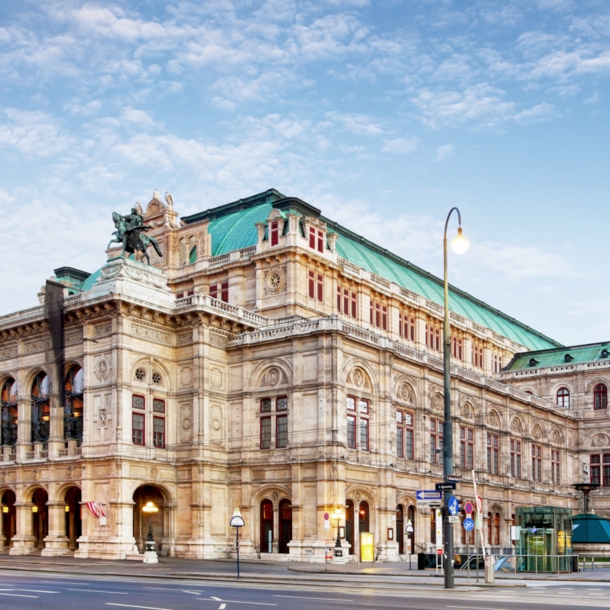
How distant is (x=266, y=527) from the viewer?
6400cm

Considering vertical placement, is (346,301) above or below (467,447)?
above

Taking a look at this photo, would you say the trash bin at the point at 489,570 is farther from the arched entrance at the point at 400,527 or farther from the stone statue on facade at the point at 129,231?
the stone statue on facade at the point at 129,231

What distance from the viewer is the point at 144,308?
6272 cm

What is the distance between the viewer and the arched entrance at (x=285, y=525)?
62.7 meters

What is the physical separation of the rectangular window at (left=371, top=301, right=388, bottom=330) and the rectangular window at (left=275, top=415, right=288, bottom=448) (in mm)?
18973

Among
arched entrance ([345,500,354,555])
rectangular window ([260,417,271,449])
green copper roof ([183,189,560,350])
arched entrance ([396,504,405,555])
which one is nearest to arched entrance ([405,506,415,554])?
arched entrance ([396,504,405,555])

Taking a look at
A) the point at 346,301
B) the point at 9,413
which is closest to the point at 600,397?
the point at 346,301

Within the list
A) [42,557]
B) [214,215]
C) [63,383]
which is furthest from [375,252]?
[42,557]

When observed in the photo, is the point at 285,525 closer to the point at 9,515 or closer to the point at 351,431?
the point at 351,431

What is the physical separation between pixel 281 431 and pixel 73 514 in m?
16.0

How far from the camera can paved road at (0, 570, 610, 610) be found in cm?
2442

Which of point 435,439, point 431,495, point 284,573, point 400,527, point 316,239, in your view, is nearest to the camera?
point 431,495

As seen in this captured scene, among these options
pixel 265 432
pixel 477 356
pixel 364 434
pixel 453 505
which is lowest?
pixel 453 505

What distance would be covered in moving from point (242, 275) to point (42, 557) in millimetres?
27633
